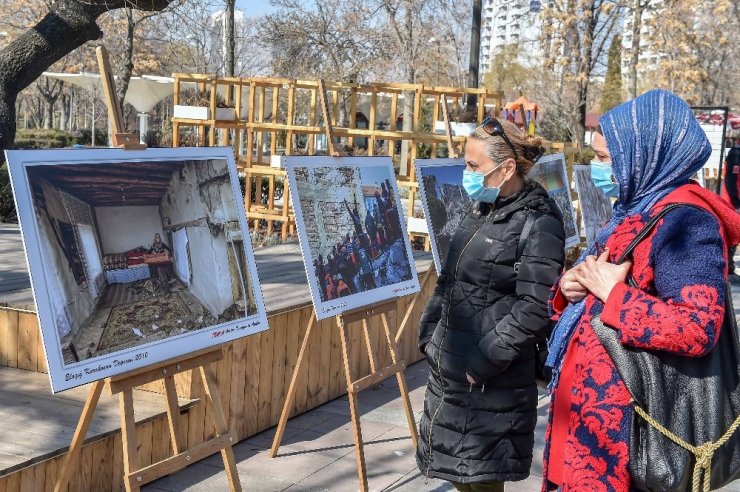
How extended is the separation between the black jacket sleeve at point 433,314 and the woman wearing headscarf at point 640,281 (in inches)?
51.4

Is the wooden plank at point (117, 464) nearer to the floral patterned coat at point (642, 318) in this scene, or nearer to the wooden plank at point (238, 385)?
the wooden plank at point (238, 385)

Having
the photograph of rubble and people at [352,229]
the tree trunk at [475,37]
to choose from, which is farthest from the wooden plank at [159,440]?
the tree trunk at [475,37]

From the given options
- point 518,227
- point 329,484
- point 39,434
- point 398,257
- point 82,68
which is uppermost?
point 82,68

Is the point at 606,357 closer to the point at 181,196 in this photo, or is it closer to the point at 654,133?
the point at 654,133

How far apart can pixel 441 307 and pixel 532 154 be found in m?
0.69

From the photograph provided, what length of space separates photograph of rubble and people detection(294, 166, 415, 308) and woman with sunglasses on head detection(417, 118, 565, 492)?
124cm

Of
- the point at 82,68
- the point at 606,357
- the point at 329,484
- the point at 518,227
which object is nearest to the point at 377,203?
the point at 329,484

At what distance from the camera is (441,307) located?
3.69 metres

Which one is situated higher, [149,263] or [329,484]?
[149,263]

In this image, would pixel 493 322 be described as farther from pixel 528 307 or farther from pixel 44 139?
pixel 44 139

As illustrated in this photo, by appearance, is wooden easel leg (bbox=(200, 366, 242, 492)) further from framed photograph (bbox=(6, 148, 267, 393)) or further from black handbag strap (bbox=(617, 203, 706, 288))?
black handbag strap (bbox=(617, 203, 706, 288))

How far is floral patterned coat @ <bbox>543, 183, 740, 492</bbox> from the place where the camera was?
213 centimetres

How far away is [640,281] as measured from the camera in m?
2.26

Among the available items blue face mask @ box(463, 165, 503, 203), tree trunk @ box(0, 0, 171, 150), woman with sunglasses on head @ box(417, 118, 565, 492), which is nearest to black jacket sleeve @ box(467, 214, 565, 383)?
woman with sunglasses on head @ box(417, 118, 565, 492)
